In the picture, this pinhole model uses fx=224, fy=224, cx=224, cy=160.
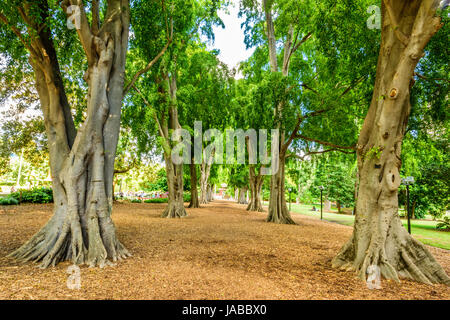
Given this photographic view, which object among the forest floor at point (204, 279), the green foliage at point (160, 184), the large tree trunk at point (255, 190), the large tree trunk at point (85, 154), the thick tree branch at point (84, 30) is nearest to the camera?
the forest floor at point (204, 279)

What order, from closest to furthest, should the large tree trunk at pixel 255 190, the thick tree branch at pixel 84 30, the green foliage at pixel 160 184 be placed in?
1. the thick tree branch at pixel 84 30
2. the large tree trunk at pixel 255 190
3. the green foliage at pixel 160 184

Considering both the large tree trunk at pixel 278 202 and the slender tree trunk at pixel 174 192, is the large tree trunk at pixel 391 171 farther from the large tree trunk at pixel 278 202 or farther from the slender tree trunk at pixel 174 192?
the slender tree trunk at pixel 174 192

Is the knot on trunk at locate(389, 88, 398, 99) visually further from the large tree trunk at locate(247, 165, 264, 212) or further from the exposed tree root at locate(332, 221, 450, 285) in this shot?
the large tree trunk at locate(247, 165, 264, 212)

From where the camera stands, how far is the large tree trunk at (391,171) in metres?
3.92

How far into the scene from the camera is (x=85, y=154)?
4.64m

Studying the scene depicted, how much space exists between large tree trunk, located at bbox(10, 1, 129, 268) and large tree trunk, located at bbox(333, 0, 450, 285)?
16.1 feet

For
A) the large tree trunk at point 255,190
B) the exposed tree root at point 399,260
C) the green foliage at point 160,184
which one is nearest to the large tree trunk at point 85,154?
the exposed tree root at point 399,260

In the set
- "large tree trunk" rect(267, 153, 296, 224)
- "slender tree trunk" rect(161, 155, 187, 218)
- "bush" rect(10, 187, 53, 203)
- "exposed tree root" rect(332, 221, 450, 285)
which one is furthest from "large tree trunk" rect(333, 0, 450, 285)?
"bush" rect(10, 187, 53, 203)

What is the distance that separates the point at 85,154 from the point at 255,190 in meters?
18.0

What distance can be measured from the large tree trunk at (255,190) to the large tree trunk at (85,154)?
16.3 meters

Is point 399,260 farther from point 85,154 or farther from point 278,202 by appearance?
point 278,202

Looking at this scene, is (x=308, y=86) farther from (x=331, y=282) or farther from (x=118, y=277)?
(x=118, y=277)
